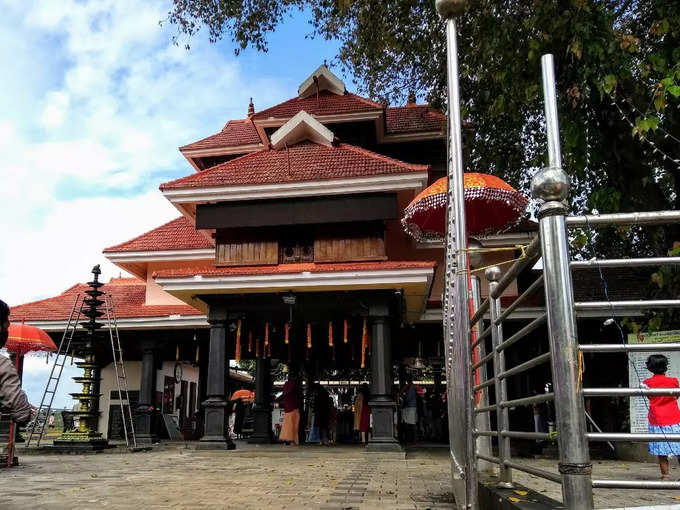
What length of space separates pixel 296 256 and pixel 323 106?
14.9 feet

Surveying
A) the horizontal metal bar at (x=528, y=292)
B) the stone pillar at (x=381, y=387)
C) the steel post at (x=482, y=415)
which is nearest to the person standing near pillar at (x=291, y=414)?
the stone pillar at (x=381, y=387)

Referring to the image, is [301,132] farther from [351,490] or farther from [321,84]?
[351,490]

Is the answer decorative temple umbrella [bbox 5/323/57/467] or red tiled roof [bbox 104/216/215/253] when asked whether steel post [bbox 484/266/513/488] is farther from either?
red tiled roof [bbox 104/216/215/253]

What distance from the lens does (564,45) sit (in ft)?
26.6

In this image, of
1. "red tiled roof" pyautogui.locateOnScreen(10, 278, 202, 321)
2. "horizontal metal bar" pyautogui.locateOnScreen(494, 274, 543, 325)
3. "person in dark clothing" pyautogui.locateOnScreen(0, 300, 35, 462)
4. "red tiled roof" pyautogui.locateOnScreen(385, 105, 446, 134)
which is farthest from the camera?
"red tiled roof" pyautogui.locateOnScreen(10, 278, 202, 321)

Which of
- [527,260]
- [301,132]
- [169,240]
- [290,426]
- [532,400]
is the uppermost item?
[301,132]

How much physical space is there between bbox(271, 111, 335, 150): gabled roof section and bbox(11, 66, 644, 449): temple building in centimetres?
3

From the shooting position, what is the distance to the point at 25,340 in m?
11.6

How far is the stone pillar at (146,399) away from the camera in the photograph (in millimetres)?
14469

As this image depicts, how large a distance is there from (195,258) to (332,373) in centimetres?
Result: 1525

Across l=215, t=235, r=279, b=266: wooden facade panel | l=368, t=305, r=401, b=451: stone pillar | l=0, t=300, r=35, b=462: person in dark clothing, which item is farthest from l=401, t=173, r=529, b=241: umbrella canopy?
l=0, t=300, r=35, b=462: person in dark clothing

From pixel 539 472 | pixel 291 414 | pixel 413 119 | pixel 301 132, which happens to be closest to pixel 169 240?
pixel 301 132

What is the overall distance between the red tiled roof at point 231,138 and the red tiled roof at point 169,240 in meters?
2.22

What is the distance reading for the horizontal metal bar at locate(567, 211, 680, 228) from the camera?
2.26 meters
